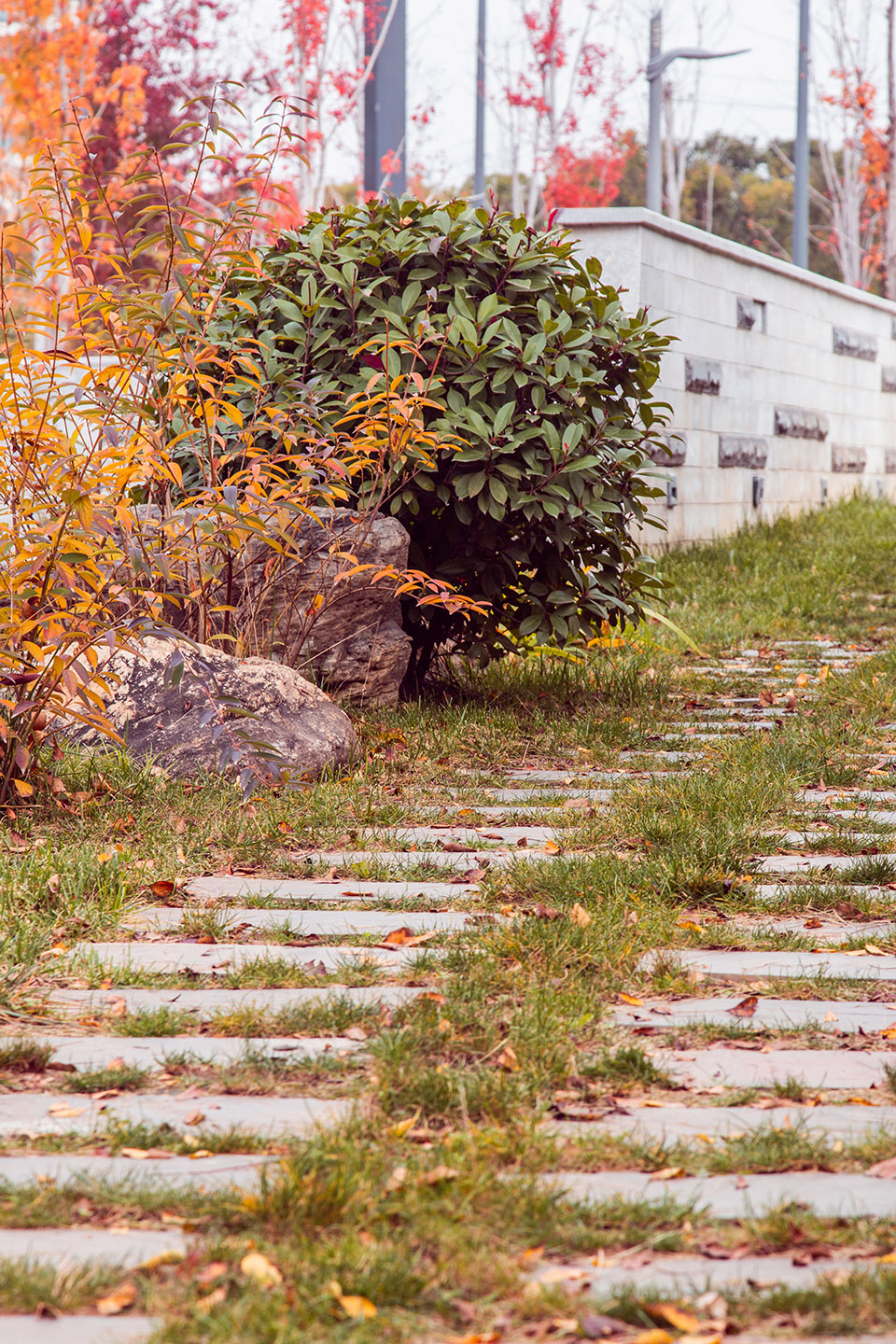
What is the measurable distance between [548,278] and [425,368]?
2.00 feet

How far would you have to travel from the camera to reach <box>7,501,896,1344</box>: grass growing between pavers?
1641 millimetres

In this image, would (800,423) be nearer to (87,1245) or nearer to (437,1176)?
(437,1176)

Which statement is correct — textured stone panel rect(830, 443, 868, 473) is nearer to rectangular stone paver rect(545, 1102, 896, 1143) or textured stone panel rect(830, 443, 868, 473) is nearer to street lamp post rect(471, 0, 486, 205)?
street lamp post rect(471, 0, 486, 205)

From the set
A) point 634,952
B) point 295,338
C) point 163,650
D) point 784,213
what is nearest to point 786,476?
point 295,338

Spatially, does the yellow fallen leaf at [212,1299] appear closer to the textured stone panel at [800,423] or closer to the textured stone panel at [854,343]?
the textured stone panel at [800,423]

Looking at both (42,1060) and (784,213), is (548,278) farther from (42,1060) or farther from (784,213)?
(784,213)

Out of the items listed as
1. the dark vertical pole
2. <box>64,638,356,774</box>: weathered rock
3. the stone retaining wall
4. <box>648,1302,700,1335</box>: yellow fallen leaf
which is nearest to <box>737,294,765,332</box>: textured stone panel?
the stone retaining wall

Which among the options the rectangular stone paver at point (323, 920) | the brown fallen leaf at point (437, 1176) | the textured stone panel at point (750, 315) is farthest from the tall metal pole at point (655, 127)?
the brown fallen leaf at point (437, 1176)

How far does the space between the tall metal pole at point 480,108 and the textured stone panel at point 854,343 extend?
22.4 ft

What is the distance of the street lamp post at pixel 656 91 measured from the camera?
39.1 feet

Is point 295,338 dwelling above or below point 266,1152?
above

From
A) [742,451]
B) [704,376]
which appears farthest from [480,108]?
[704,376]

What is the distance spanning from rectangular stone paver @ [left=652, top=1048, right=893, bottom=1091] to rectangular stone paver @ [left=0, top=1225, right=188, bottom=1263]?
90 centimetres

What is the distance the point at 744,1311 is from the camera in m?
1.56
